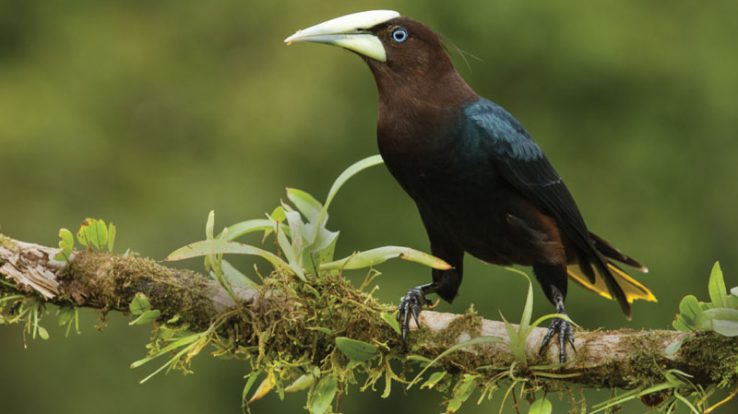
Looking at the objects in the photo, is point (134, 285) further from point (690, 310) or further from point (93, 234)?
point (690, 310)

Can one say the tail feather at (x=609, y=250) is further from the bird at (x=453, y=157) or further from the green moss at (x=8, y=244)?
the green moss at (x=8, y=244)

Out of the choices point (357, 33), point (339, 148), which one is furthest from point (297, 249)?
point (339, 148)

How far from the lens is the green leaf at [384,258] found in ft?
10.8

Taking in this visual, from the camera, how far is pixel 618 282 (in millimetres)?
4496

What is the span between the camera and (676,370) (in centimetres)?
315

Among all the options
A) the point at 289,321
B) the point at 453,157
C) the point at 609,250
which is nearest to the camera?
the point at 289,321

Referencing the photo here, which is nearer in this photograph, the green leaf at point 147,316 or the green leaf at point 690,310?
the green leaf at point 690,310

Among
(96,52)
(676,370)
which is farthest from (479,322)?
(96,52)

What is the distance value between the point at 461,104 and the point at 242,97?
200 inches

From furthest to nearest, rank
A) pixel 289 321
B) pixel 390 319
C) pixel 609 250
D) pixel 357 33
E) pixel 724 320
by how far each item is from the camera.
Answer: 1. pixel 609 250
2. pixel 357 33
3. pixel 289 321
4. pixel 390 319
5. pixel 724 320

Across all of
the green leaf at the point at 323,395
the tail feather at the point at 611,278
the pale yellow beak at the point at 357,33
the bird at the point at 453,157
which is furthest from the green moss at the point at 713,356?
the pale yellow beak at the point at 357,33

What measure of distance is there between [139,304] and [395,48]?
1227 millimetres

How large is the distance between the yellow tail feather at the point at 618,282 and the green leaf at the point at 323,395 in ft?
4.41

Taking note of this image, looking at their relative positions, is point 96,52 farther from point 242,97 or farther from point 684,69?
point 684,69
